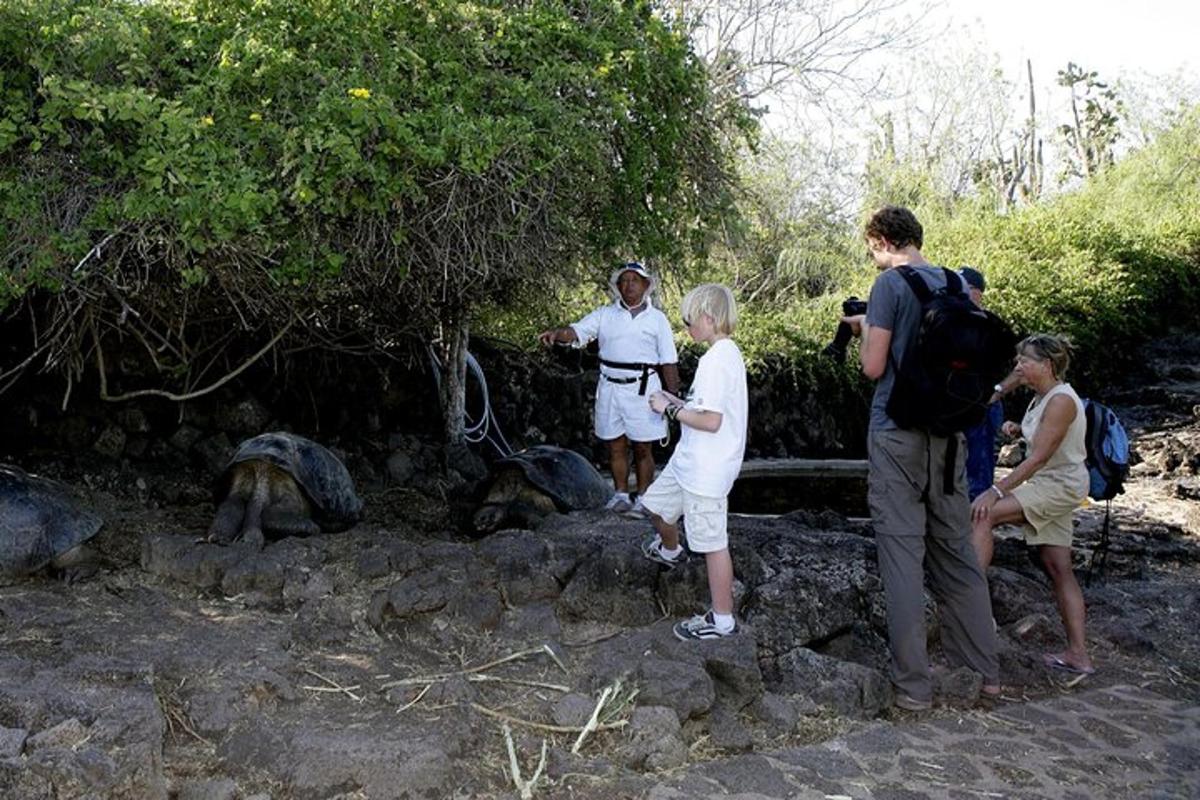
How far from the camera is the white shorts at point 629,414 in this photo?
639 cm

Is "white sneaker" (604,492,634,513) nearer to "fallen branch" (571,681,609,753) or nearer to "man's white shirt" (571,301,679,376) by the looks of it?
"man's white shirt" (571,301,679,376)

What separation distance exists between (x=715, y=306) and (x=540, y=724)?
1.67 m

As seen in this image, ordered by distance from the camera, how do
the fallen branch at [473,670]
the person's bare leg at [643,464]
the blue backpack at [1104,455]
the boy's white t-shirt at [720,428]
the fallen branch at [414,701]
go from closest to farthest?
the fallen branch at [414,701] → the fallen branch at [473,670] → the boy's white t-shirt at [720,428] → the blue backpack at [1104,455] → the person's bare leg at [643,464]

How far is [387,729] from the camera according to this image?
3.79 m

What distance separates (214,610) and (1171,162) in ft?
81.4

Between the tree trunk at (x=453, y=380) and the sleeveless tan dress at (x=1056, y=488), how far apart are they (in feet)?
12.8

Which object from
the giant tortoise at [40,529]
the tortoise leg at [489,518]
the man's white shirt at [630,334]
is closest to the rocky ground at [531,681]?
the giant tortoise at [40,529]

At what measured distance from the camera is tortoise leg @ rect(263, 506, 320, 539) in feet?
18.5

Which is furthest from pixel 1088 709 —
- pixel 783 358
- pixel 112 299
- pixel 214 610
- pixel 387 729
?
pixel 783 358

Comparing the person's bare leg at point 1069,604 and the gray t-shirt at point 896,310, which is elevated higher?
the gray t-shirt at point 896,310

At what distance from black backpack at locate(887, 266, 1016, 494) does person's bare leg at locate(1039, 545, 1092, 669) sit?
3.76ft

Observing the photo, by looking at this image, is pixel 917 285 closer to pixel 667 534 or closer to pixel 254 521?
pixel 667 534

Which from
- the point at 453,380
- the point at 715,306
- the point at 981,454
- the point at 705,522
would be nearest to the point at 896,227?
the point at 715,306

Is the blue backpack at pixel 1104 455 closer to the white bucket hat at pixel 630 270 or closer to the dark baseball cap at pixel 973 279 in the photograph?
the dark baseball cap at pixel 973 279
